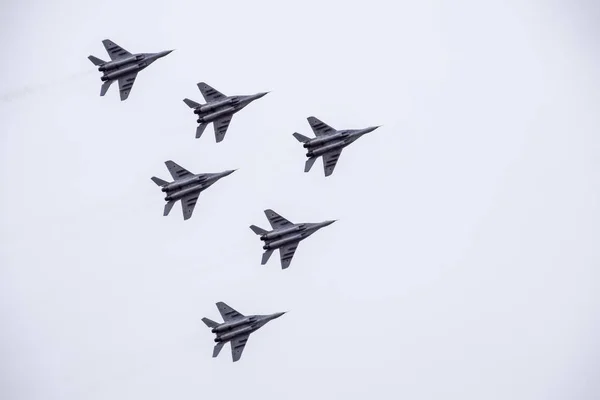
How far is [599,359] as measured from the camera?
141750 mm

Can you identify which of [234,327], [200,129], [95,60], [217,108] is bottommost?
[234,327]

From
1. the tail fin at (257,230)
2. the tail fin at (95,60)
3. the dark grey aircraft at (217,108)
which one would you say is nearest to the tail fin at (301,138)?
the dark grey aircraft at (217,108)

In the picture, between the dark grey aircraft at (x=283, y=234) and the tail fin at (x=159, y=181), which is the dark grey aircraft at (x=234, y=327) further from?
the tail fin at (x=159, y=181)

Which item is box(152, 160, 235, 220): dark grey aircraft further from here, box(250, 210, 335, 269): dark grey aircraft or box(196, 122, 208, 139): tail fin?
box(250, 210, 335, 269): dark grey aircraft

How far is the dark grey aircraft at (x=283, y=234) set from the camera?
86.2m

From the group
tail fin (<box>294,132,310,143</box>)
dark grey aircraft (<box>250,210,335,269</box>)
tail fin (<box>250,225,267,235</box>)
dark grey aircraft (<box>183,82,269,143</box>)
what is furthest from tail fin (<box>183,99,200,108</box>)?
tail fin (<box>250,225,267,235</box>)

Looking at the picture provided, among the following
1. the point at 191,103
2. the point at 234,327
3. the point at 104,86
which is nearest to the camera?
the point at 234,327

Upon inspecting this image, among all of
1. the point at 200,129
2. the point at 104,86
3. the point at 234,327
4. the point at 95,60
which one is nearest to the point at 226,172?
the point at 200,129

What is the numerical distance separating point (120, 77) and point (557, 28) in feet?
295

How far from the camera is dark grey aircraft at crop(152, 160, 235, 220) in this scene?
86688 mm

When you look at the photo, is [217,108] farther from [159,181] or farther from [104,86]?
[104,86]

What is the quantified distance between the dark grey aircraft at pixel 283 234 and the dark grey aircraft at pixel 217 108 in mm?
9439

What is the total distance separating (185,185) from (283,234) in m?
10.1

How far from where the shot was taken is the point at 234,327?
281 feet
